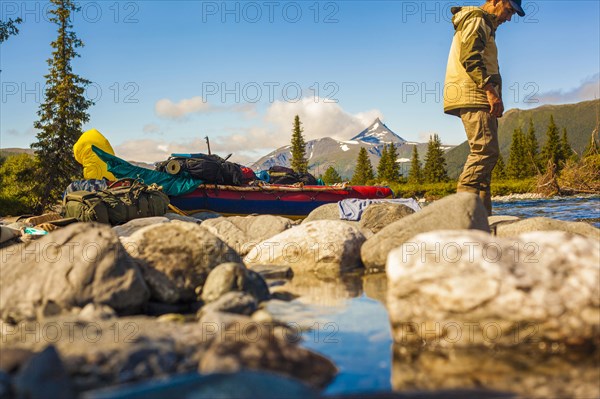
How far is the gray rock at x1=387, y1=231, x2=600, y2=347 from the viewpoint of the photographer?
10.7 ft

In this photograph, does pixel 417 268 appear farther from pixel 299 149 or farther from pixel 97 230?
pixel 299 149

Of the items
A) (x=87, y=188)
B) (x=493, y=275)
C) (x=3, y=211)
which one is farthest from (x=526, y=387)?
(x=3, y=211)

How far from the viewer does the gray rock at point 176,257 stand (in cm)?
460

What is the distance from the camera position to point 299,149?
71.6 meters

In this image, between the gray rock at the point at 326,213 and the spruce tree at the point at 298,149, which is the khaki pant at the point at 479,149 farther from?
the spruce tree at the point at 298,149

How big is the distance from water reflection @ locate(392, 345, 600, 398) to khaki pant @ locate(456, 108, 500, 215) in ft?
17.2

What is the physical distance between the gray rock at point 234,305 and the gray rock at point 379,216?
15.8ft

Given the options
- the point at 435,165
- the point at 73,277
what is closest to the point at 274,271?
the point at 73,277

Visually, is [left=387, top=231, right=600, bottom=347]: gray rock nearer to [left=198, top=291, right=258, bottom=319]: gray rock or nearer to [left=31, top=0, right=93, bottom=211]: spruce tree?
[left=198, top=291, right=258, bottom=319]: gray rock

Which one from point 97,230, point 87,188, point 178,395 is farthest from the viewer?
point 87,188

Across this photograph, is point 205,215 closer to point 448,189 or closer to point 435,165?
point 448,189

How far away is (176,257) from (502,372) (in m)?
3.08

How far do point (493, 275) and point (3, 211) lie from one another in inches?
1118

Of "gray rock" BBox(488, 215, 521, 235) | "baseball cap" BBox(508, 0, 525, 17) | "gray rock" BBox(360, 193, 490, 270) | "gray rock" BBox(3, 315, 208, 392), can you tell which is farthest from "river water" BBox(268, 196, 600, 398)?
"baseball cap" BBox(508, 0, 525, 17)
